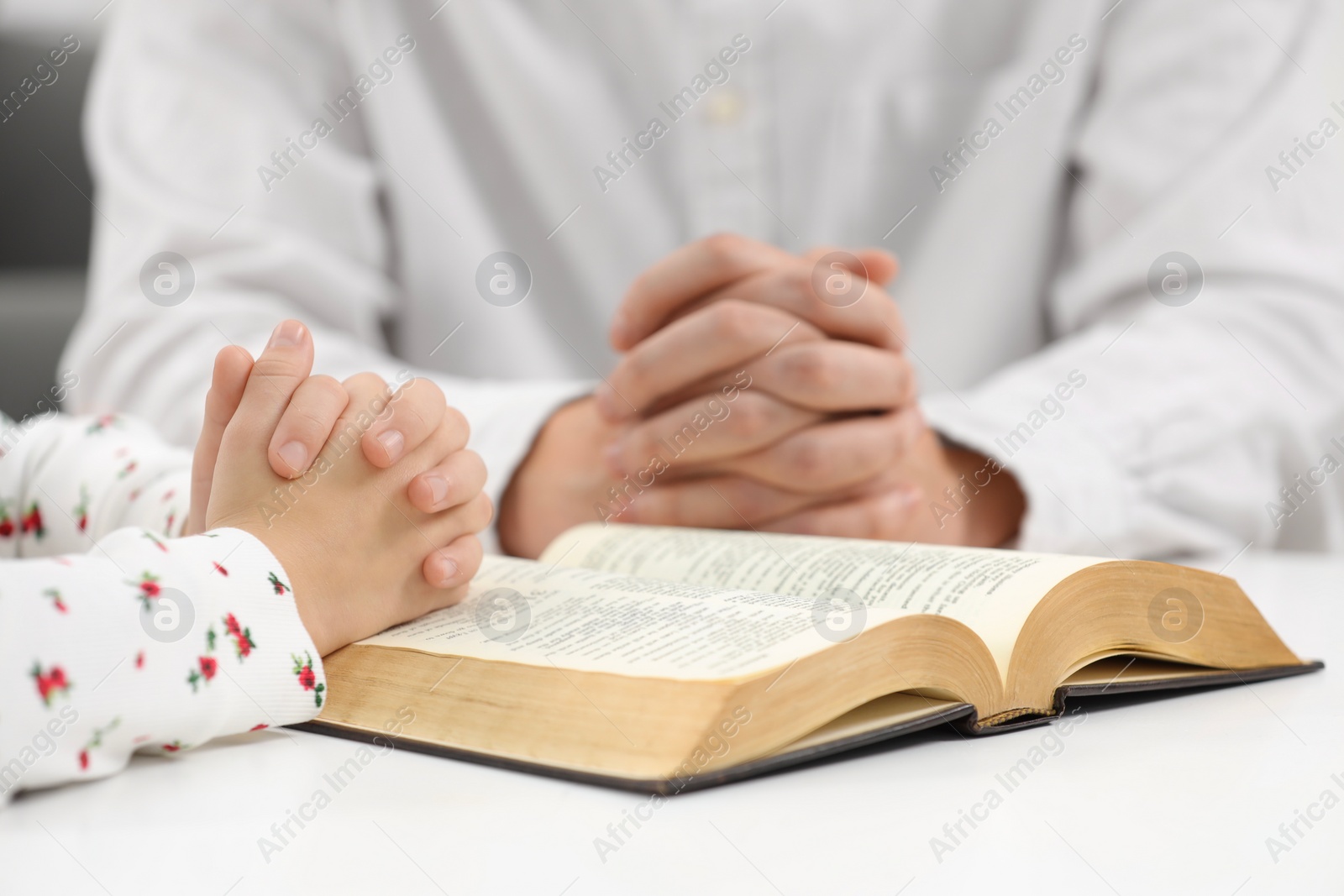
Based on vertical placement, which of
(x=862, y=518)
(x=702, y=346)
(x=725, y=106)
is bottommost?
(x=862, y=518)

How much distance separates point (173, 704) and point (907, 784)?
0.25 meters

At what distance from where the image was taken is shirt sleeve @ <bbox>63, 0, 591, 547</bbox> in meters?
0.93

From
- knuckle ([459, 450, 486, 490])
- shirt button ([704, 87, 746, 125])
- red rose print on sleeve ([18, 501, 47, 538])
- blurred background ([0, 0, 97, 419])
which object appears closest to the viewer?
knuckle ([459, 450, 486, 490])

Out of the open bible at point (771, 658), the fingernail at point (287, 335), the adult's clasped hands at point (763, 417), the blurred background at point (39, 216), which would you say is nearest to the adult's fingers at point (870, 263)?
the adult's clasped hands at point (763, 417)

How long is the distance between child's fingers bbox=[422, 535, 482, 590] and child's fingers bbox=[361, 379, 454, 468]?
5 cm

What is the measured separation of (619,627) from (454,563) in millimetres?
93

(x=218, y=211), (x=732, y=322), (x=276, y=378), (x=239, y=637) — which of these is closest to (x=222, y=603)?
(x=239, y=637)

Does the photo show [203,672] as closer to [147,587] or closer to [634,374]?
[147,587]

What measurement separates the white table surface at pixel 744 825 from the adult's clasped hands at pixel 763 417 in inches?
11.2

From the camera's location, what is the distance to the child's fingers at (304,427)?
0.43 metres

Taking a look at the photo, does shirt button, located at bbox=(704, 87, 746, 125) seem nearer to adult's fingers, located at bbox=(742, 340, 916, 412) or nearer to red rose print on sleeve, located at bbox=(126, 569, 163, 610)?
adult's fingers, located at bbox=(742, 340, 916, 412)

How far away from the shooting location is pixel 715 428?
661 mm

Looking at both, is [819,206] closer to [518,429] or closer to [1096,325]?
[1096,325]

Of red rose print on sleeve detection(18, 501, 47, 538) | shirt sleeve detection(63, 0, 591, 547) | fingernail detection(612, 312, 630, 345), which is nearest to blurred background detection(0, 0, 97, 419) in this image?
shirt sleeve detection(63, 0, 591, 547)
